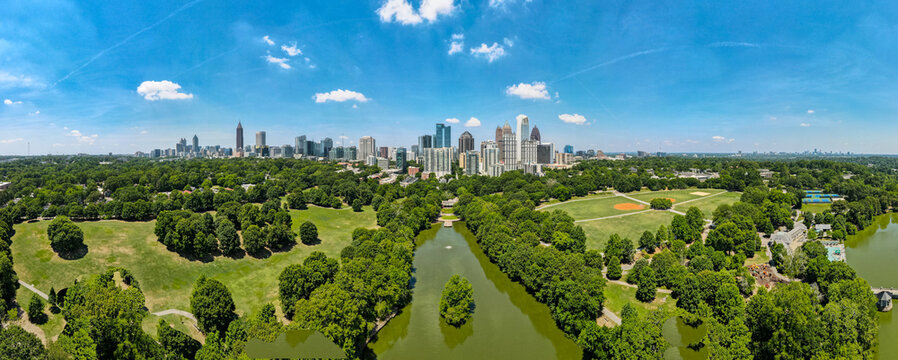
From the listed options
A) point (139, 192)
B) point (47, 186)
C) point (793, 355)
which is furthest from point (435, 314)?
point (47, 186)

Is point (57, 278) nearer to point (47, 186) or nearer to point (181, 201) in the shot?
point (181, 201)

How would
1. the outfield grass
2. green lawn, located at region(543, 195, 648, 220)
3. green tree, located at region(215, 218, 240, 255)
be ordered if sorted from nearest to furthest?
green tree, located at region(215, 218, 240, 255) < green lawn, located at region(543, 195, 648, 220) < the outfield grass

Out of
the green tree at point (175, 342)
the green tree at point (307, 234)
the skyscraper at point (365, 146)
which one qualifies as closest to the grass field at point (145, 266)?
the green tree at point (307, 234)

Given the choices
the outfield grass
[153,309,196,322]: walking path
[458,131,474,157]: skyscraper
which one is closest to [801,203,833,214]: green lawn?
the outfield grass

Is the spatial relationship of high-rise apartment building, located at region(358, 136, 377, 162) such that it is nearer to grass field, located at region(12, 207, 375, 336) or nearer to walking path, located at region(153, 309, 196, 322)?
grass field, located at region(12, 207, 375, 336)

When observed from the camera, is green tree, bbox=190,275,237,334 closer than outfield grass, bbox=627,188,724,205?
Yes

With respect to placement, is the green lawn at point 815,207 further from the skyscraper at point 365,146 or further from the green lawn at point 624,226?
the skyscraper at point 365,146
